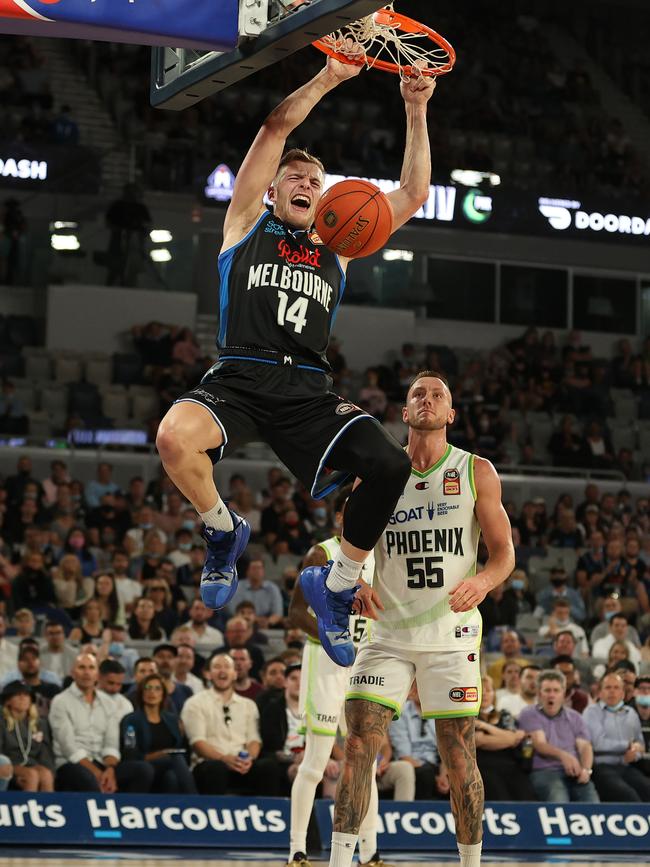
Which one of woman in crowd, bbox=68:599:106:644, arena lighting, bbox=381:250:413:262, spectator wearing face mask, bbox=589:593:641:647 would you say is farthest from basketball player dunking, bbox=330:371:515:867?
arena lighting, bbox=381:250:413:262

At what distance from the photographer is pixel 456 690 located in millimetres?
7621

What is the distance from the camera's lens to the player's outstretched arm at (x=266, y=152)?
6809 millimetres

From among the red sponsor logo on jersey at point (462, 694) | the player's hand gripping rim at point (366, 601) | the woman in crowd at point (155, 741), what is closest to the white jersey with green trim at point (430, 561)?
the player's hand gripping rim at point (366, 601)

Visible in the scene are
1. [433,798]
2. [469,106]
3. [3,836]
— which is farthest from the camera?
[469,106]

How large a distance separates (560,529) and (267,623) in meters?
6.35

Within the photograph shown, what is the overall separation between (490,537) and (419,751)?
519 cm

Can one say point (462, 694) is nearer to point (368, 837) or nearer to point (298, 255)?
point (368, 837)

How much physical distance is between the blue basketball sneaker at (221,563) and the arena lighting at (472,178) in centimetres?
1814

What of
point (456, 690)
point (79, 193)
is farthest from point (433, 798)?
point (79, 193)

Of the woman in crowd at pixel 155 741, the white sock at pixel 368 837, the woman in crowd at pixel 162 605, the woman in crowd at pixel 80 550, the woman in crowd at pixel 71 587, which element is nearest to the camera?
the white sock at pixel 368 837

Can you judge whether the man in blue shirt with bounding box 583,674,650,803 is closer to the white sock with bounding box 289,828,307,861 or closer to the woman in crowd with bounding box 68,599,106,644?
the white sock with bounding box 289,828,307,861

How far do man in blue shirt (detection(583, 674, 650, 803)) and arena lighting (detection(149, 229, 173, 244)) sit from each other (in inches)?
561

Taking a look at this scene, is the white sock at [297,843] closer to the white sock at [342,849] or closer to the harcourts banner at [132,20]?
the white sock at [342,849]

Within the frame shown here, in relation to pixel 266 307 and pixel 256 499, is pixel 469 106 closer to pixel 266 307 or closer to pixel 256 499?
pixel 256 499
